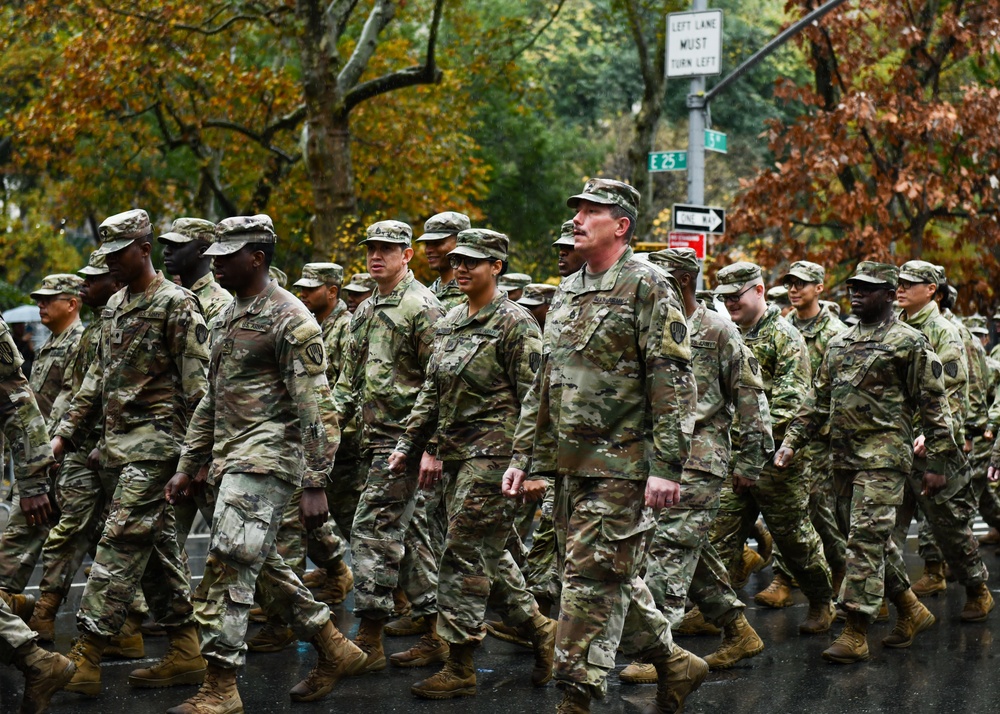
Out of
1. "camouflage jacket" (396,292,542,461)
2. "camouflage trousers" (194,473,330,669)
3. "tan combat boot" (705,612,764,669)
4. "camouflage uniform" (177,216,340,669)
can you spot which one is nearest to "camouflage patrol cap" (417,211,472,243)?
"camouflage jacket" (396,292,542,461)

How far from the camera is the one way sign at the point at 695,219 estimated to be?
15023mm

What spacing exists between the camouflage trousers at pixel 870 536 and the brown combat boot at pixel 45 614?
481 cm

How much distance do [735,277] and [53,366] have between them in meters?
5.02

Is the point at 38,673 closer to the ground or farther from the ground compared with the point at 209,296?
closer to the ground

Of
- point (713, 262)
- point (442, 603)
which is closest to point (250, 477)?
point (442, 603)

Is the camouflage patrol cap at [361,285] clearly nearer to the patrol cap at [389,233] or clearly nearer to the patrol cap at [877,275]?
the patrol cap at [389,233]

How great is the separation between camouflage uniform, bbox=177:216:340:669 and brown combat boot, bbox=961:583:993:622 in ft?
16.4

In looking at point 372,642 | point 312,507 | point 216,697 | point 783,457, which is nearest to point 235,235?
point 312,507

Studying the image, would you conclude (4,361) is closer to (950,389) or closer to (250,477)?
(250,477)

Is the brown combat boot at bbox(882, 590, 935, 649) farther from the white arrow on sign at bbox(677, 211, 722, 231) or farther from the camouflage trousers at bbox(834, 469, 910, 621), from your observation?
the white arrow on sign at bbox(677, 211, 722, 231)

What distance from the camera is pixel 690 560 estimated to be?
25.1ft

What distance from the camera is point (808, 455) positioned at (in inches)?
382

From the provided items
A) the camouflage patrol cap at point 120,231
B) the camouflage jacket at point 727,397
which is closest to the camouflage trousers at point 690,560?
the camouflage jacket at point 727,397

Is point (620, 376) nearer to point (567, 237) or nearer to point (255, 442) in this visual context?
point (255, 442)
